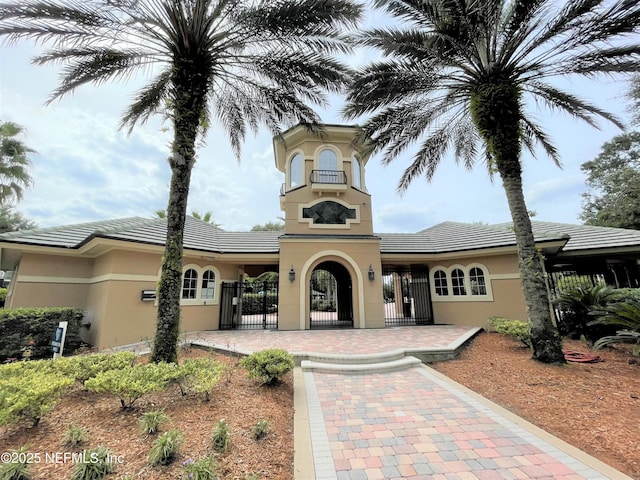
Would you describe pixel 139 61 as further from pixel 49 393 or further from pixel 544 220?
pixel 544 220

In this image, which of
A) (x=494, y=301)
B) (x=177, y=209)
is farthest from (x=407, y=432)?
(x=494, y=301)

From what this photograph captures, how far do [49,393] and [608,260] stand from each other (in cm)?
1929

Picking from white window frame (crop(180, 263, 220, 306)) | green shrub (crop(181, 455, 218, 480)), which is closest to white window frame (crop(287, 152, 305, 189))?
white window frame (crop(180, 263, 220, 306))

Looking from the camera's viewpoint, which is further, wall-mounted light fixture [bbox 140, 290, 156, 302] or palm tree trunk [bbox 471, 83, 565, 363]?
wall-mounted light fixture [bbox 140, 290, 156, 302]

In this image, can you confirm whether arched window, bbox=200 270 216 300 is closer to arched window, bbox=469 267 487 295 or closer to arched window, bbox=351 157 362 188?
arched window, bbox=351 157 362 188

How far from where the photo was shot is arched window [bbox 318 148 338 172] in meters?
14.7

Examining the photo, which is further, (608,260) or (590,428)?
(608,260)

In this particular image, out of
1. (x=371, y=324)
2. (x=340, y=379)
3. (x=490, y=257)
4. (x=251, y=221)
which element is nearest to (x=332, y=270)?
(x=371, y=324)

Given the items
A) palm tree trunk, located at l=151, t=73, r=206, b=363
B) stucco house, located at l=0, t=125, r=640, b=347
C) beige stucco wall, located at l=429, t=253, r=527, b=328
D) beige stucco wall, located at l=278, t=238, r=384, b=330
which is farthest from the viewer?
beige stucco wall, located at l=278, t=238, r=384, b=330

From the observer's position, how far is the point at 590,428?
13.6ft

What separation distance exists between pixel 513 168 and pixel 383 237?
28.8ft

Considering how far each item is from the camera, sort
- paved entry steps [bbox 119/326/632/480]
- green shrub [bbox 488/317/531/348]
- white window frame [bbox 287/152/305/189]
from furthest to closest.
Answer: white window frame [bbox 287/152/305/189] → green shrub [bbox 488/317/531/348] → paved entry steps [bbox 119/326/632/480]

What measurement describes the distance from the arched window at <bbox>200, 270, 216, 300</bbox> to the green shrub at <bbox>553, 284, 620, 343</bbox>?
14350 mm

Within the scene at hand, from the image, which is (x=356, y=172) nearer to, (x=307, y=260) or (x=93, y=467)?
(x=307, y=260)
